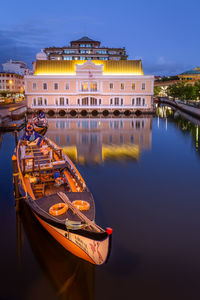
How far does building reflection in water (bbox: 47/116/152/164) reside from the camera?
24359mm

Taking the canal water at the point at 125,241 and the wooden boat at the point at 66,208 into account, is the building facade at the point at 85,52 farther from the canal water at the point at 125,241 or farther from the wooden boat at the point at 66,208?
the wooden boat at the point at 66,208

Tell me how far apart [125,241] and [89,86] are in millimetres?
47707

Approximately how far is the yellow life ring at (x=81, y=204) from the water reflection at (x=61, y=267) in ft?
6.16

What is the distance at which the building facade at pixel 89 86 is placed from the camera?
54.6 metres

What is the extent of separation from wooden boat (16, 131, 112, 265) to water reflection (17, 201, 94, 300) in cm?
55

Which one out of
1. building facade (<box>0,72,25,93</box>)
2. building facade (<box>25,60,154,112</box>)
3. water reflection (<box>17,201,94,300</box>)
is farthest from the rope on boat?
building facade (<box>0,72,25,93</box>)

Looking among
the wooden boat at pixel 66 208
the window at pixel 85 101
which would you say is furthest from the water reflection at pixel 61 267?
the window at pixel 85 101

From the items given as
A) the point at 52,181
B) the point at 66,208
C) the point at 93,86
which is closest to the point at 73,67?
the point at 93,86

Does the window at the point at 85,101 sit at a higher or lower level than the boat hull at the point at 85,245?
higher

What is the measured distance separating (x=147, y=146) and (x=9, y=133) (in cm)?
1964

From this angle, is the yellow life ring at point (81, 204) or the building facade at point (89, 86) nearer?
the yellow life ring at point (81, 204)

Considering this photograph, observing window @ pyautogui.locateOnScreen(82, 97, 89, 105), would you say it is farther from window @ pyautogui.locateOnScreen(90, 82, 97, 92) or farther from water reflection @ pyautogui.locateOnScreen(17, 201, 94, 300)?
water reflection @ pyautogui.locateOnScreen(17, 201, 94, 300)

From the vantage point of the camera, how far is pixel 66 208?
984 centimetres

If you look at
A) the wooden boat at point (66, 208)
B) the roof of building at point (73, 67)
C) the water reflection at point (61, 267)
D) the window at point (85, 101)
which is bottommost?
the water reflection at point (61, 267)
